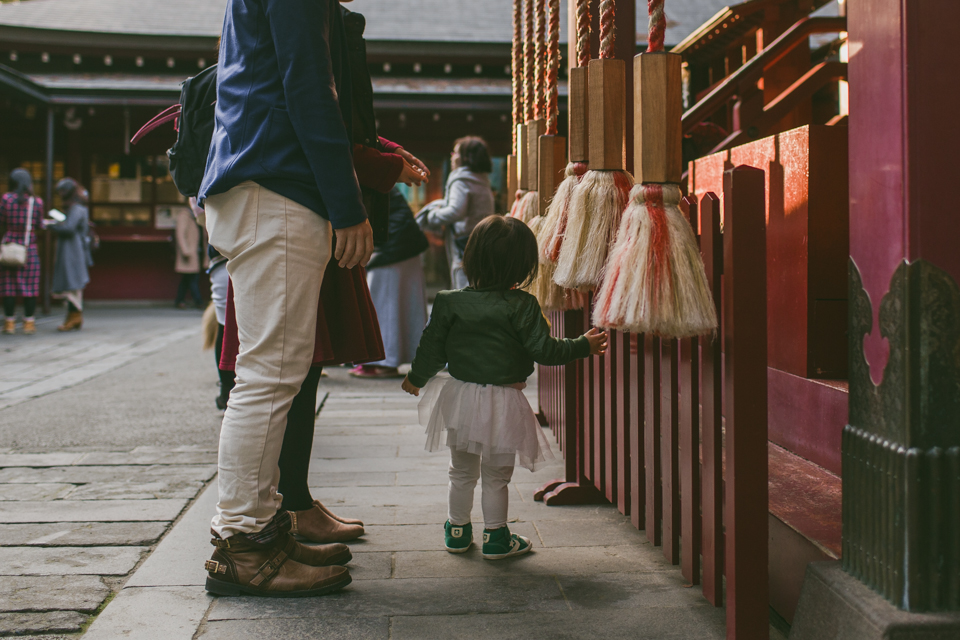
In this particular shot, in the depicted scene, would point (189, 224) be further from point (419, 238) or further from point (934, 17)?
point (934, 17)

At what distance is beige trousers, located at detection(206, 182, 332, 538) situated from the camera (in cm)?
187

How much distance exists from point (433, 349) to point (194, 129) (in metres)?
0.99

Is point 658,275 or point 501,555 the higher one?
point 658,275

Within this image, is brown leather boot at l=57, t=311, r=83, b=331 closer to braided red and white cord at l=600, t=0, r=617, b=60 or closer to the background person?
the background person

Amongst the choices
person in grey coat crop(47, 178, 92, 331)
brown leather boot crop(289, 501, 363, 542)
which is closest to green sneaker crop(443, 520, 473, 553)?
brown leather boot crop(289, 501, 363, 542)

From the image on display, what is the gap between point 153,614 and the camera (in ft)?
6.11

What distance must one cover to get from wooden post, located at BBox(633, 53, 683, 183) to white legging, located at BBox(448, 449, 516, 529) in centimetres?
91

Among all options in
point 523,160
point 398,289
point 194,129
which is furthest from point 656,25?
point 398,289

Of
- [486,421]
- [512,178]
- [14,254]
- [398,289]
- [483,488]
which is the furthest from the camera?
[14,254]

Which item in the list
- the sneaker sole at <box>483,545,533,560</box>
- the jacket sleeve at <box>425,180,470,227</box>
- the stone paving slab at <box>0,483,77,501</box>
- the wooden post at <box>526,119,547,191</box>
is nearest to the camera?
the sneaker sole at <box>483,545,533,560</box>

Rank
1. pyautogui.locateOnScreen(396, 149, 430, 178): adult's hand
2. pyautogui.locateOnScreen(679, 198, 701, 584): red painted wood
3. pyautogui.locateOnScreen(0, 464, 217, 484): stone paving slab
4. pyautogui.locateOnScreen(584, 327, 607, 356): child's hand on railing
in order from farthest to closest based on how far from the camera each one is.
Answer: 1. pyautogui.locateOnScreen(0, 464, 217, 484): stone paving slab
2. pyautogui.locateOnScreen(396, 149, 430, 178): adult's hand
3. pyautogui.locateOnScreen(584, 327, 607, 356): child's hand on railing
4. pyautogui.locateOnScreen(679, 198, 701, 584): red painted wood

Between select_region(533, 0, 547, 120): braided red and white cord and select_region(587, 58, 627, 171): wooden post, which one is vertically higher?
select_region(533, 0, 547, 120): braided red and white cord

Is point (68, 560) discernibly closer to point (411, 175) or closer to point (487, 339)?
point (487, 339)

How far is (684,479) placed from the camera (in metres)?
1.90
